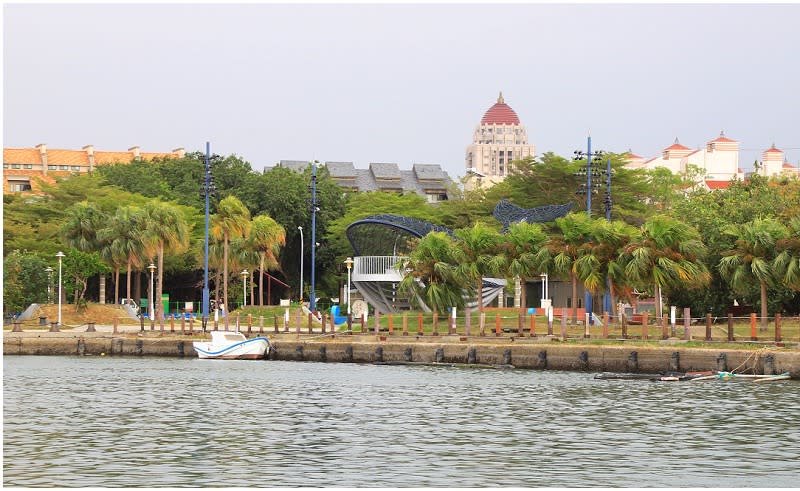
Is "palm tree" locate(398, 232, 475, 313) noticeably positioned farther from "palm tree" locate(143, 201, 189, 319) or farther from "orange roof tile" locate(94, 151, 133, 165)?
→ "orange roof tile" locate(94, 151, 133, 165)

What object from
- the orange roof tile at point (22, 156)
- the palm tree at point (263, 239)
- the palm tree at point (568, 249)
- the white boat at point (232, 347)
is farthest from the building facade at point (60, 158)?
the palm tree at point (568, 249)

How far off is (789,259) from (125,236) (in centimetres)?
4867

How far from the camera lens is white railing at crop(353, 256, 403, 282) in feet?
278

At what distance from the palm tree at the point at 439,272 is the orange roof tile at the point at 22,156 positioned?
419 ft

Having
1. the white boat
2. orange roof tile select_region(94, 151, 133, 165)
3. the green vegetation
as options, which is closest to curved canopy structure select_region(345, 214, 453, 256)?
the green vegetation

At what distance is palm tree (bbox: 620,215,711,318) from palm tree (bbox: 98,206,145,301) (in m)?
39.7

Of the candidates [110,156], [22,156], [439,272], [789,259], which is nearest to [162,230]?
[439,272]

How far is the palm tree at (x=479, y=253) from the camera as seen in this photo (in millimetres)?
64062

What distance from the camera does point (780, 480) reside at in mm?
25156

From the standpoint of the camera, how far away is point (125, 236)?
286 ft

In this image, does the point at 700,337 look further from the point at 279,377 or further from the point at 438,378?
the point at 279,377

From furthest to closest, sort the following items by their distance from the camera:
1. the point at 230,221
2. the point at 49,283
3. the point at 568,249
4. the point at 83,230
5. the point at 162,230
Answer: the point at 83,230, the point at 230,221, the point at 162,230, the point at 49,283, the point at 568,249

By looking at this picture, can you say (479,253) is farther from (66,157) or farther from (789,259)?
(66,157)

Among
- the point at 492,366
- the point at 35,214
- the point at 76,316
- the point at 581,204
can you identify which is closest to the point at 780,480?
the point at 492,366
